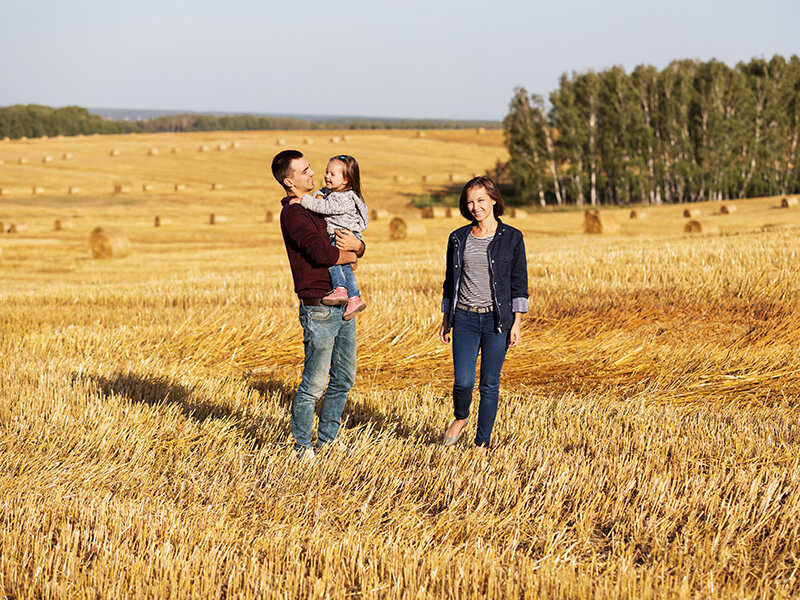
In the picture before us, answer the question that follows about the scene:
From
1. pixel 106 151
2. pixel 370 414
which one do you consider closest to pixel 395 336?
pixel 370 414

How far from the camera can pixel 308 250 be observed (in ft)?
17.5

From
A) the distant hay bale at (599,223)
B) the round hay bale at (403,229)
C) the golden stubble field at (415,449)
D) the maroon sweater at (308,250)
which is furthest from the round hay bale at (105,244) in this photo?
the maroon sweater at (308,250)

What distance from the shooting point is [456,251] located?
5684mm

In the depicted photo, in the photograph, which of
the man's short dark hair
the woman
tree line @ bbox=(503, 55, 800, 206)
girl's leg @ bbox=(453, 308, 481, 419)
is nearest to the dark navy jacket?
the woman

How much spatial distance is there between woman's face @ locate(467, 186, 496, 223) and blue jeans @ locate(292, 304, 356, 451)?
105 centimetres

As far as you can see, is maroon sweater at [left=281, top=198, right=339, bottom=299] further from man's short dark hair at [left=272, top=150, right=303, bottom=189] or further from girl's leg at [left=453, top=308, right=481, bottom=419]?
girl's leg at [left=453, top=308, right=481, bottom=419]

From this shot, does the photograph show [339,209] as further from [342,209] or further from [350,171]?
[350,171]

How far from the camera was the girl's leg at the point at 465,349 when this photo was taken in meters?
5.64

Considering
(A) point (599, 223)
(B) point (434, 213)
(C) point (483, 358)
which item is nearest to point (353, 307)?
(C) point (483, 358)

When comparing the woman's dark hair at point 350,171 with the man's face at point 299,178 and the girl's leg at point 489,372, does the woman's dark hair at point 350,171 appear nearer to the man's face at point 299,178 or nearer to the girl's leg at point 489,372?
the man's face at point 299,178

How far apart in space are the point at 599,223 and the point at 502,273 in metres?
28.3

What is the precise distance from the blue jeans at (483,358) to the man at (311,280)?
0.71m

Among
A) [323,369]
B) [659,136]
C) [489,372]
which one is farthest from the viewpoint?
[659,136]

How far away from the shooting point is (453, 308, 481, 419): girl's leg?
5641mm
